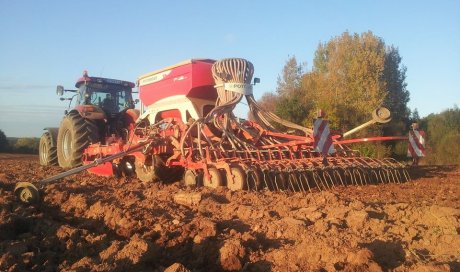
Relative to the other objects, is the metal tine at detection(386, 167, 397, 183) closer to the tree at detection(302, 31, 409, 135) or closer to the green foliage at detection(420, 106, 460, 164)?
the green foliage at detection(420, 106, 460, 164)

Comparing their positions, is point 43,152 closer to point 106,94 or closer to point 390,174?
point 106,94

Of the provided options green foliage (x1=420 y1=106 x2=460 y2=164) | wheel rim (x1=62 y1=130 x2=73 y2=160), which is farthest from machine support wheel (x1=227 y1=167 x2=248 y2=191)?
green foliage (x1=420 y1=106 x2=460 y2=164)

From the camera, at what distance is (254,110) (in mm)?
8266

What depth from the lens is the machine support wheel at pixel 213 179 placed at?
6.32 meters

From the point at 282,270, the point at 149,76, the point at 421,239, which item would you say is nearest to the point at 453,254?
the point at 421,239

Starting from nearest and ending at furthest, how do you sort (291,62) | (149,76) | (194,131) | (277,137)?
(194,131) → (277,137) → (149,76) → (291,62)

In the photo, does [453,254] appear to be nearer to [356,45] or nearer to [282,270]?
Result: [282,270]

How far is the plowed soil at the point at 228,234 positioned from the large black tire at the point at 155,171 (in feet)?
7.33

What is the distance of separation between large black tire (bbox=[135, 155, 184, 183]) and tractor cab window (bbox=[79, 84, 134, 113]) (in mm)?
3376

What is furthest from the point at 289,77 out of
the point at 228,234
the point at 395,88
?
the point at 228,234

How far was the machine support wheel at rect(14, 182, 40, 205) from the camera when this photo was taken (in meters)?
5.55

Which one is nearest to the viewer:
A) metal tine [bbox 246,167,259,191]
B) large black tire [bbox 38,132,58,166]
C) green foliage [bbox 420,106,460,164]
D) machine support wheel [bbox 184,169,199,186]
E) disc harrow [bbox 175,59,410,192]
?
metal tine [bbox 246,167,259,191]

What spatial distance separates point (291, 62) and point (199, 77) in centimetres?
2491

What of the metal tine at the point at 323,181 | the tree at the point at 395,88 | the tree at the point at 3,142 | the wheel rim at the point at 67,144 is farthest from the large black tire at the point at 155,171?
the tree at the point at 3,142
